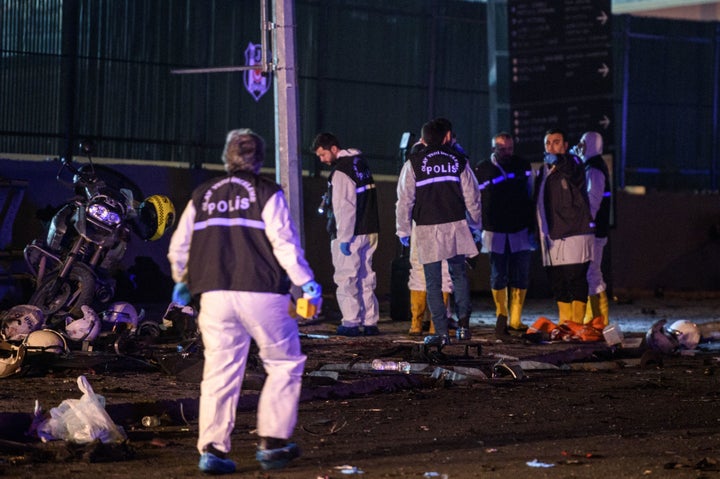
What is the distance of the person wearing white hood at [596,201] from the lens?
47.6 ft

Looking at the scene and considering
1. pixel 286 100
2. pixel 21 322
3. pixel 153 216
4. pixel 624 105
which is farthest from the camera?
pixel 624 105

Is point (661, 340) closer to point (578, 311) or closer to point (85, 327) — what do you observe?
point (578, 311)

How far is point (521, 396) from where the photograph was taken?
33.1ft

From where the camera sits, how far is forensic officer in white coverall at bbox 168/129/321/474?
22.6 feet

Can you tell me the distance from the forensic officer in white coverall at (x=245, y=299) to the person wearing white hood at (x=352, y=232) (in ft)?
23.3

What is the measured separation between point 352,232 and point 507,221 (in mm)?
1894

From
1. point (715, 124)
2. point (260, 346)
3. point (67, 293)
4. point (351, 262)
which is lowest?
point (67, 293)

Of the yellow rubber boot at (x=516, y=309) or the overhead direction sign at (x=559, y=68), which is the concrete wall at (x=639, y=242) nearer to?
the overhead direction sign at (x=559, y=68)

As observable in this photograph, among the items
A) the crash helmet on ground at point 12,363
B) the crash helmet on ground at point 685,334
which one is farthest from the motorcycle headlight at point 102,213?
the crash helmet on ground at point 685,334

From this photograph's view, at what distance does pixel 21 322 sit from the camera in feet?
37.4

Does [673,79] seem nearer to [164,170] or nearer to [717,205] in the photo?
[717,205]

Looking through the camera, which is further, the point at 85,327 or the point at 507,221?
the point at 507,221

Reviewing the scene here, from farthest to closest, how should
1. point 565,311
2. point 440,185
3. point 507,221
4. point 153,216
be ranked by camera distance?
point 507,221
point 565,311
point 440,185
point 153,216

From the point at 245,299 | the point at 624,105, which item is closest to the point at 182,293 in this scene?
the point at 245,299
